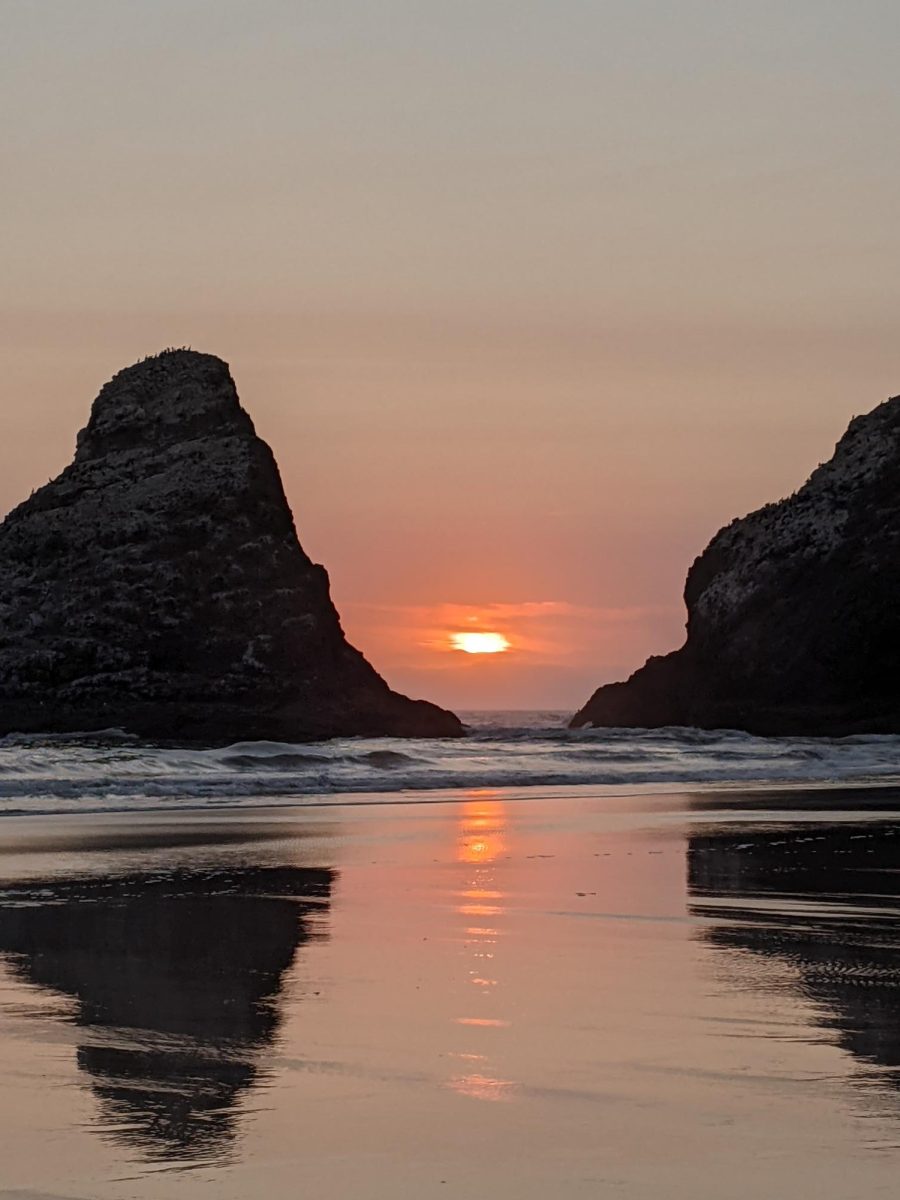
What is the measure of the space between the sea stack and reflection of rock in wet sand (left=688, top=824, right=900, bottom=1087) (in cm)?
4692

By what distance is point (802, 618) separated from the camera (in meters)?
71.4

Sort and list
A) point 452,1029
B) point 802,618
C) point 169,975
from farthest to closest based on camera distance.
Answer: point 802,618
point 169,975
point 452,1029

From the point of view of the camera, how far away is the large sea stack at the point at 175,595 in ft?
197

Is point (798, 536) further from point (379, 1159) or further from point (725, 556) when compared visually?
point (379, 1159)

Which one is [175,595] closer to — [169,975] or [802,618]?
[802,618]

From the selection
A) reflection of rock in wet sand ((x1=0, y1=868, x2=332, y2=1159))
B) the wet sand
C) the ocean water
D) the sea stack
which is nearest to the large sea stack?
the ocean water

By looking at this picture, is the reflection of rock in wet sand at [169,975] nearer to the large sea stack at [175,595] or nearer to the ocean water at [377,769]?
the ocean water at [377,769]

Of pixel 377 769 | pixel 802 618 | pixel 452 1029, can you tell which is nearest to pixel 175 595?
pixel 377 769

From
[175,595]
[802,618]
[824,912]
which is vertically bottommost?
[824,912]

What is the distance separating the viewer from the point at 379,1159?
5203 mm

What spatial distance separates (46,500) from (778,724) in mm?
A: 31877

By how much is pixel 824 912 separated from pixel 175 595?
53.7m

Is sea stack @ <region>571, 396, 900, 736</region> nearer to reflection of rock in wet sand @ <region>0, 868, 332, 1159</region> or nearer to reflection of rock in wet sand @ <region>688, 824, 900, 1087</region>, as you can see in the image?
reflection of rock in wet sand @ <region>688, 824, 900, 1087</region>

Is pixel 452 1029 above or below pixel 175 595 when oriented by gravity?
below
